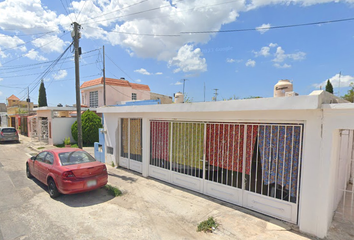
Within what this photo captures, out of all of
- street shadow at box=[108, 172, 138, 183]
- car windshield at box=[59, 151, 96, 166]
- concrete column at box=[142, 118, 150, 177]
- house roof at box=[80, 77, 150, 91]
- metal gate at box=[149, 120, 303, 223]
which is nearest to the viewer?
metal gate at box=[149, 120, 303, 223]

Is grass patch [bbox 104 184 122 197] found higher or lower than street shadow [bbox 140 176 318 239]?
lower

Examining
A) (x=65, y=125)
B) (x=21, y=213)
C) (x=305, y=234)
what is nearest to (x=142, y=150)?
(x=21, y=213)

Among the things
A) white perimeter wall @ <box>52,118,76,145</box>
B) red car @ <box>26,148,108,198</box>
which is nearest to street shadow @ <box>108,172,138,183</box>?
red car @ <box>26,148,108,198</box>

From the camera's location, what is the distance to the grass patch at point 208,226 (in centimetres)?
412

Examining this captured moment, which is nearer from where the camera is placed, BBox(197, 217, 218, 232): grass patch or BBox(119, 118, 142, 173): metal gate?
BBox(197, 217, 218, 232): grass patch

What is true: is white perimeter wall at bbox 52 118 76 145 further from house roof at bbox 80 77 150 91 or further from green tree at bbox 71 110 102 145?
house roof at bbox 80 77 150 91

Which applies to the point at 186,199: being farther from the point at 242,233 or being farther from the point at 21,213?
the point at 21,213

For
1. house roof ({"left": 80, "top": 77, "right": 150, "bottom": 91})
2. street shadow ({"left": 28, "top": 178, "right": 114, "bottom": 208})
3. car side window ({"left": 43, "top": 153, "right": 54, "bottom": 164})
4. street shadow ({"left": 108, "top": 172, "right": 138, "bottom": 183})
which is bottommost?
street shadow ({"left": 108, "top": 172, "right": 138, "bottom": 183})

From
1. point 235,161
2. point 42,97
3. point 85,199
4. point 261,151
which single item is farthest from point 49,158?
point 42,97

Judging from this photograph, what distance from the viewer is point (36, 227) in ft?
A: 13.6

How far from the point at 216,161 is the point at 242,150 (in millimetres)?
899

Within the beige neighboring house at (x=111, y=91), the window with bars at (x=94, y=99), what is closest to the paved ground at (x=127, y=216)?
the beige neighboring house at (x=111, y=91)

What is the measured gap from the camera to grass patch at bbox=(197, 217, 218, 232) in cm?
412

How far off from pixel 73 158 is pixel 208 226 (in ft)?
15.0
